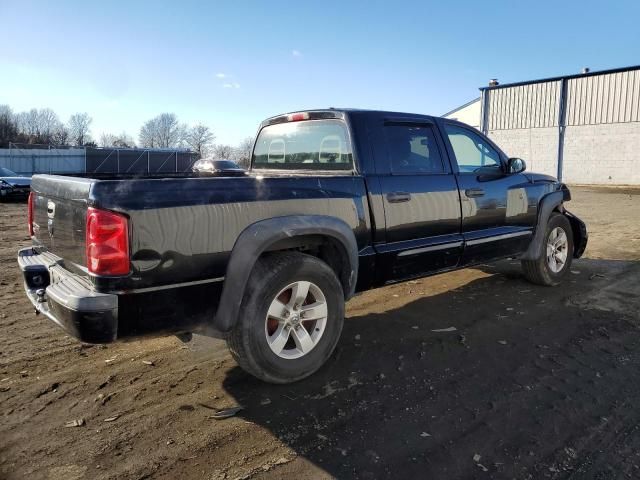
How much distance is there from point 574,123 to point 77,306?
112 ft

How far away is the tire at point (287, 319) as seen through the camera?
326 cm

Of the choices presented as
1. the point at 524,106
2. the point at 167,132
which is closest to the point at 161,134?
the point at 167,132

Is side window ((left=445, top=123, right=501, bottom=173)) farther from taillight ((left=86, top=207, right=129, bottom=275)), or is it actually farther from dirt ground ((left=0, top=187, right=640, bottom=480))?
taillight ((left=86, top=207, right=129, bottom=275))

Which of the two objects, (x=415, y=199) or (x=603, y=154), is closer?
(x=415, y=199)

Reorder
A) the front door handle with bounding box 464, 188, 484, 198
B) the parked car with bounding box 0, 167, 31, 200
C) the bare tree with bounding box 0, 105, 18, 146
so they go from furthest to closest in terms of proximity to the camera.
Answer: the bare tree with bounding box 0, 105, 18, 146 → the parked car with bounding box 0, 167, 31, 200 → the front door handle with bounding box 464, 188, 484, 198

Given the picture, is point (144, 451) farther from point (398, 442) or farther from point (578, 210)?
point (578, 210)

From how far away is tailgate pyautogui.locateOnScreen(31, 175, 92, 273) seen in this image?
2.94m

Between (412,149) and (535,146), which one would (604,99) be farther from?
(412,149)

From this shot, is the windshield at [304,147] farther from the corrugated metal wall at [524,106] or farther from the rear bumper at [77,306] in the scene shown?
the corrugated metal wall at [524,106]

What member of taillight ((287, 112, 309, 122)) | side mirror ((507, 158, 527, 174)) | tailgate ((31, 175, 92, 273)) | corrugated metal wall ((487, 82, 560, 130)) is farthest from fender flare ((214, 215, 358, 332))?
corrugated metal wall ((487, 82, 560, 130))

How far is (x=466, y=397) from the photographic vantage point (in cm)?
329

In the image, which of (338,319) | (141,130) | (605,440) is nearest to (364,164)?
(338,319)

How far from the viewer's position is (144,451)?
2723mm

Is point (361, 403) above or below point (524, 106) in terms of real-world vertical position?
below
